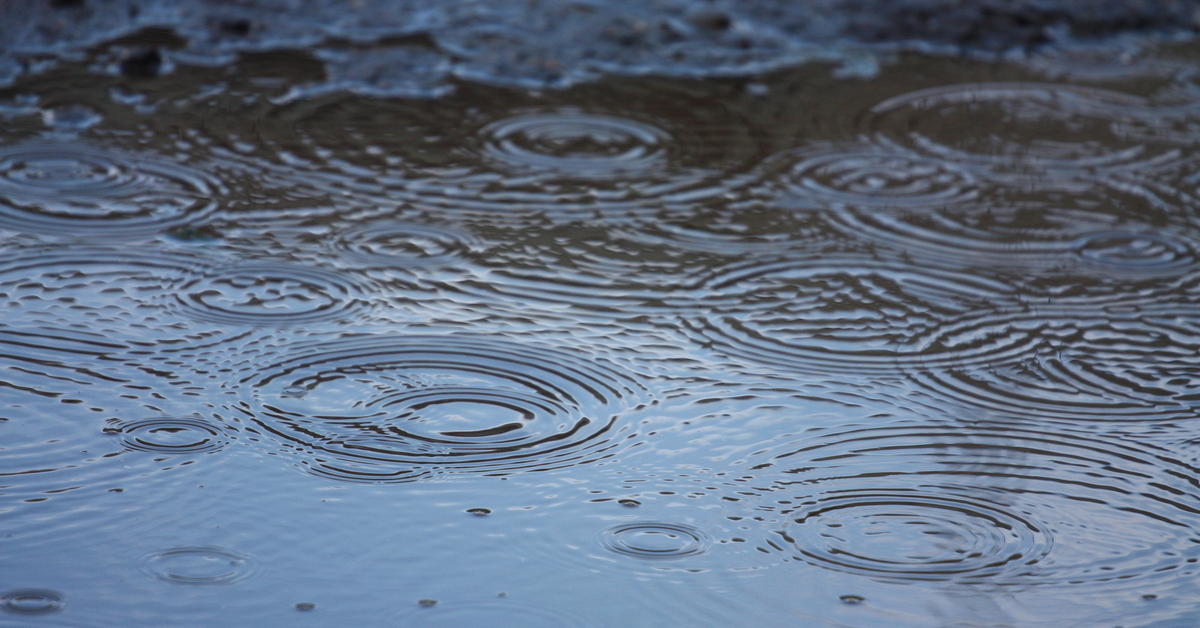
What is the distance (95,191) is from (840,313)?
3.67 ft

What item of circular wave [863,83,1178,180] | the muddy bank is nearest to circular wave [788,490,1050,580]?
circular wave [863,83,1178,180]

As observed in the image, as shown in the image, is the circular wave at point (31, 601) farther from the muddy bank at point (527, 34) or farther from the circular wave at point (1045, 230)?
the muddy bank at point (527, 34)

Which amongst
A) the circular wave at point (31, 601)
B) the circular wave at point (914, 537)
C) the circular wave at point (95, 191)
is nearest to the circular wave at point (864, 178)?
the circular wave at point (914, 537)

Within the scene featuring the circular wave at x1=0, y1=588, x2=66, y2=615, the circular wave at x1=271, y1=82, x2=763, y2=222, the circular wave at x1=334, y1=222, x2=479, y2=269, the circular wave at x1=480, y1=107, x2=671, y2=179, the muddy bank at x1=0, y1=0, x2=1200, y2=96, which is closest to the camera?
the circular wave at x1=0, y1=588, x2=66, y2=615

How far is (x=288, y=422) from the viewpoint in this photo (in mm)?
1322

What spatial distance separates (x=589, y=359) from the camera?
4.84 feet

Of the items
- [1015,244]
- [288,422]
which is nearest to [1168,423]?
[1015,244]

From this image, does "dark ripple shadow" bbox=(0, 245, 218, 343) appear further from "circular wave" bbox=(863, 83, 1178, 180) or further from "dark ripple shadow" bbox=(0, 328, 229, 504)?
"circular wave" bbox=(863, 83, 1178, 180)

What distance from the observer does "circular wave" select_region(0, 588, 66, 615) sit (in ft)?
3.44

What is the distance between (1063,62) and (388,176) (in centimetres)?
155

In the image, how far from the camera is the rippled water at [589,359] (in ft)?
3.68

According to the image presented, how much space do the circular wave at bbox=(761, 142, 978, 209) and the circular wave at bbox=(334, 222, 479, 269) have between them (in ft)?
1.76

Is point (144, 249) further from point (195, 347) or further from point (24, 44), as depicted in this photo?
point (24, 44)

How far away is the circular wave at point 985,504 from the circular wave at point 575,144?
2.63ft
